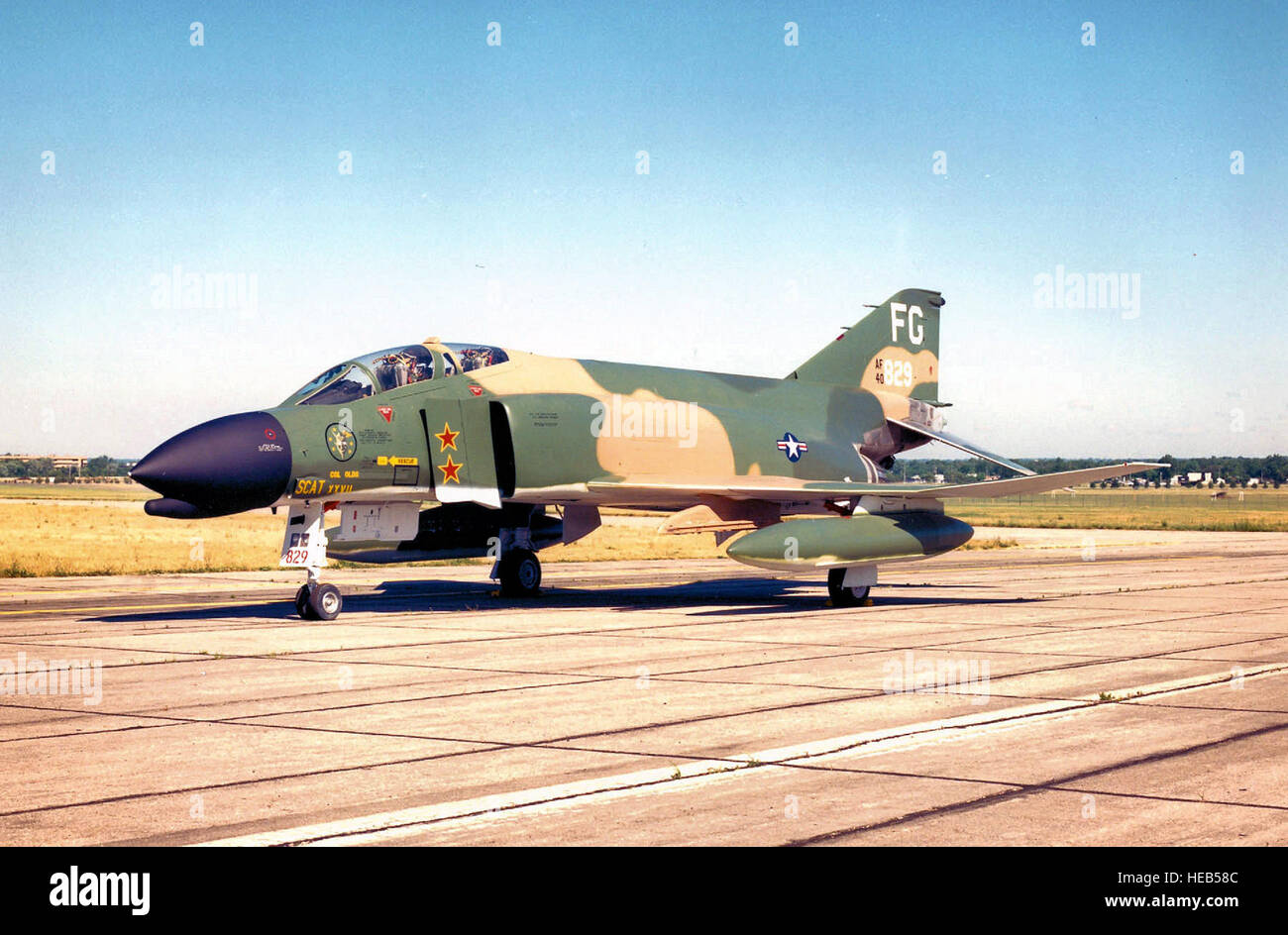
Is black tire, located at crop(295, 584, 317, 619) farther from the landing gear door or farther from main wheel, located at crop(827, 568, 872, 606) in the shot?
main wheel, located at crop(827, 568, 872, 606)

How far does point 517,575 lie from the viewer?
21.7 meters

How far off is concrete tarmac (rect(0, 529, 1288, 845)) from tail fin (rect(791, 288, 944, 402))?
268 inches

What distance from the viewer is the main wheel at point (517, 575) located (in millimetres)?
21656

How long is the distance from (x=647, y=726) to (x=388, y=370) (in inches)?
363

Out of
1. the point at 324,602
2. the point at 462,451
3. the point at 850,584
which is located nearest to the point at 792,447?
the point at 850,584

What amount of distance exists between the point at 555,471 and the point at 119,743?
10263 mm

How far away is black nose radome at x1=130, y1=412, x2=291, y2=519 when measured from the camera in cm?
1429

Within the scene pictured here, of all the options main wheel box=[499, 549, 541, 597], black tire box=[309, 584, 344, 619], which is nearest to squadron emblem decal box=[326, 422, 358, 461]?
black tire box=[309, 584, 344, 619]

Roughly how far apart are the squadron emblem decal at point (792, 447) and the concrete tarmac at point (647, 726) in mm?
3407

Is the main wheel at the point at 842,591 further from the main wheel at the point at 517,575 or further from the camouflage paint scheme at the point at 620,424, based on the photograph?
the main wheel at the point at 517,575

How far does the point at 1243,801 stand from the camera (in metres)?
6.70

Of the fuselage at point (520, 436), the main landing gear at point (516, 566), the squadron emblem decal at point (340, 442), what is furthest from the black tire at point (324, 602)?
the main landing gear at point (516, 566)
